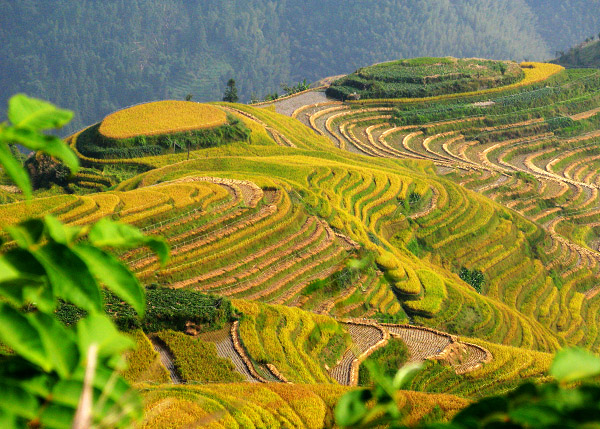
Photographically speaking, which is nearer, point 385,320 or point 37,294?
point 37,294

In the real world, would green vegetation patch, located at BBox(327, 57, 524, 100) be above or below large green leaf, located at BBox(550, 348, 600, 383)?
above

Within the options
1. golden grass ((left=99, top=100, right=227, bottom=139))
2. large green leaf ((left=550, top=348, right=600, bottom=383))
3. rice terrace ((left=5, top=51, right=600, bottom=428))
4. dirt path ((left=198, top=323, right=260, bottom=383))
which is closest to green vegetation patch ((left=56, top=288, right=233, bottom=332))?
rice terrace ((left=5, top=51, right=600, bottom=428))

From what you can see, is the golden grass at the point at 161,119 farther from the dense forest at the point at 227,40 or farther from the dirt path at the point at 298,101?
the dense forest at the point at 227,40

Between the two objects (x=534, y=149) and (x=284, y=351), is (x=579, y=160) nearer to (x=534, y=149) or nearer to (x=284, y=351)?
(x=534, y=149)

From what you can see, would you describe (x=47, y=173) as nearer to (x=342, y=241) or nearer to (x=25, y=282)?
(x=342, y=241)

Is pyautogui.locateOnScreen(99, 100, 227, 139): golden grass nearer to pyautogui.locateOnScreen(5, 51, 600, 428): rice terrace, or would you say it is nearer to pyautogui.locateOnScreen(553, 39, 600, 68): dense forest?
pyautogui.locateOnScreen(5, 51, 600, 428): rice terrace

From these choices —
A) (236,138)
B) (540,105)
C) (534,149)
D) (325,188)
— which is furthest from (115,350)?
(540,105)

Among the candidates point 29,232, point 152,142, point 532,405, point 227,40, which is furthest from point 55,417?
point 227,40
